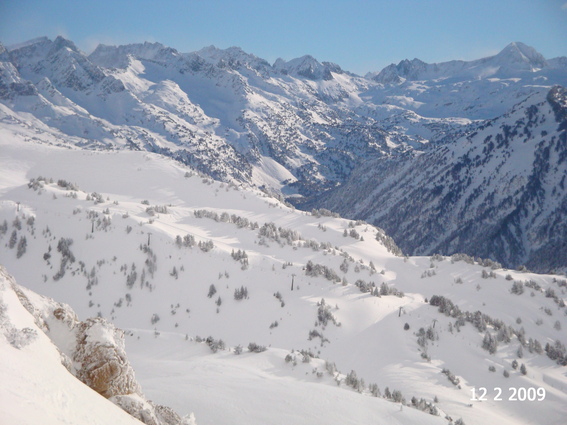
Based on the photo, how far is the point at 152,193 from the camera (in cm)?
4788

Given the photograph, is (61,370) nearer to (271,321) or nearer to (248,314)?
(271,321)

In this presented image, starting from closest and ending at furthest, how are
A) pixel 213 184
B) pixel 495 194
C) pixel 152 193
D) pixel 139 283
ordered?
pixel 139 283 < pixel 152 193 < pixel 213 184 < pixel 495 194

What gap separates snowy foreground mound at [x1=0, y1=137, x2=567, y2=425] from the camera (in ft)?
29.7

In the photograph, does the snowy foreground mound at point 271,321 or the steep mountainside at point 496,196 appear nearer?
the snowy foreground mound at point 271,321

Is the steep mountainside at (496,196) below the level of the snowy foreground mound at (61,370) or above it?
above

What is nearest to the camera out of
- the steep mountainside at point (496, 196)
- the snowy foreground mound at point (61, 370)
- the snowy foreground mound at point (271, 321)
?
the snowy foreground mound at point (61, 370)

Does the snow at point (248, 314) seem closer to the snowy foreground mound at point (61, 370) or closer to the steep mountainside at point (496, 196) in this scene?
the snowy foreground mound at point (61, 370)

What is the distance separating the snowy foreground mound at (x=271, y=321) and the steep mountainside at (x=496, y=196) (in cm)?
4930

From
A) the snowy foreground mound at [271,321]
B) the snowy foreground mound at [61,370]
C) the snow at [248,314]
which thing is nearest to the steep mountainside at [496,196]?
the snow at [248,314]

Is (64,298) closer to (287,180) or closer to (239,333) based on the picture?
(239,333)

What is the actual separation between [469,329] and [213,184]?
1568 inches

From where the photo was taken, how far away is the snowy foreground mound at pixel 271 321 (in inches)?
356

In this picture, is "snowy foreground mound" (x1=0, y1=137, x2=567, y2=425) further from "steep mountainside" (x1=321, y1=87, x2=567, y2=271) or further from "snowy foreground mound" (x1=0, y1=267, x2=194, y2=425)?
"steep mountainside" (x1=321, y1=87, x2=567, y2=271)

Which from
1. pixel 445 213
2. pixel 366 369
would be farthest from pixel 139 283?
pixel 445 213
